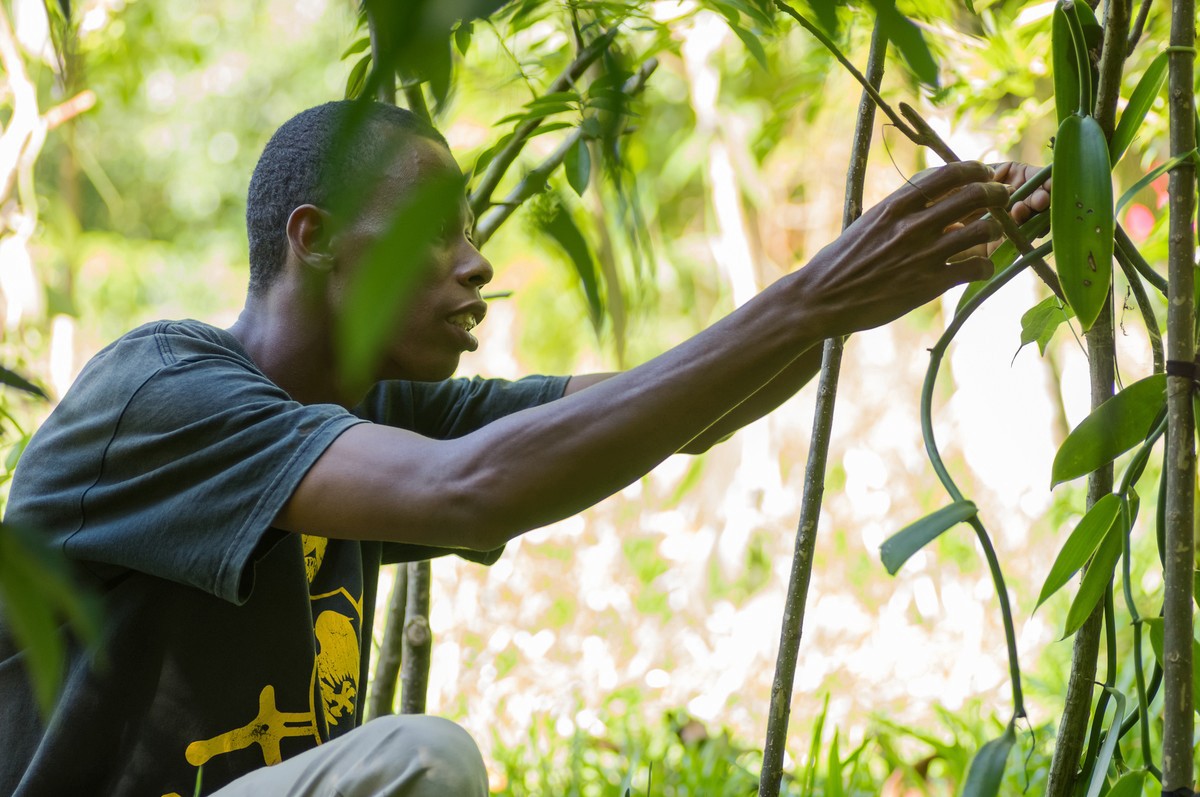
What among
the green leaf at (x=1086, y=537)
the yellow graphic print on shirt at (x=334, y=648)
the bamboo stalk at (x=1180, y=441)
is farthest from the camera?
the yellow graphic print on shirt at (x=334, y=648)

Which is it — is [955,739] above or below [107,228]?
below

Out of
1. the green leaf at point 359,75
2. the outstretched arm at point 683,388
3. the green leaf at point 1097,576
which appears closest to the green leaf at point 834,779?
the green leaf at point 1097,576

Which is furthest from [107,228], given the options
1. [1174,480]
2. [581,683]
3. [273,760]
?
[1174,480]

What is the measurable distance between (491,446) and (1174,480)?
15.5 inches

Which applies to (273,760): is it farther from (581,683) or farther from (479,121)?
(479,121)

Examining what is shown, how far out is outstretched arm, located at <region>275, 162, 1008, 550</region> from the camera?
71 cm

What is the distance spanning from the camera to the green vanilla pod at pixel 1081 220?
65 centimetres

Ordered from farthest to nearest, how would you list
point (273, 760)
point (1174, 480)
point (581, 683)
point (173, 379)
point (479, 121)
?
1. point (479, 121)
2. point (581, 683)
3. point (273, 760)
4. point (173, 379)
5. point (1174, 480)

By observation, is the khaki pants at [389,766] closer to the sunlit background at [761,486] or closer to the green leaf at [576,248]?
the green leaf at [576,248]

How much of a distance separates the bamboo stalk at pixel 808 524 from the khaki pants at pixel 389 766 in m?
0.22

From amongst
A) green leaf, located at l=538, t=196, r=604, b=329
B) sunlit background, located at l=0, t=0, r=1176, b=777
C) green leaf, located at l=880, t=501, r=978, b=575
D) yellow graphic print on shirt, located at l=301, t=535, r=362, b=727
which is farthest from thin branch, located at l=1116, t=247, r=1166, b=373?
yellow graphic print on shirt, located at l=301, t=535, r=362, b=727

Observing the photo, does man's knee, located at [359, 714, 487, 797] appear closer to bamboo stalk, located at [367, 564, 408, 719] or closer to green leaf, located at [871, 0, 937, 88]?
bamboo stalk, located at [367, 564, 408, 719]

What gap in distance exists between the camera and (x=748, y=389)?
73cm

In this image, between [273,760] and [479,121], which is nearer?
[273,760]
